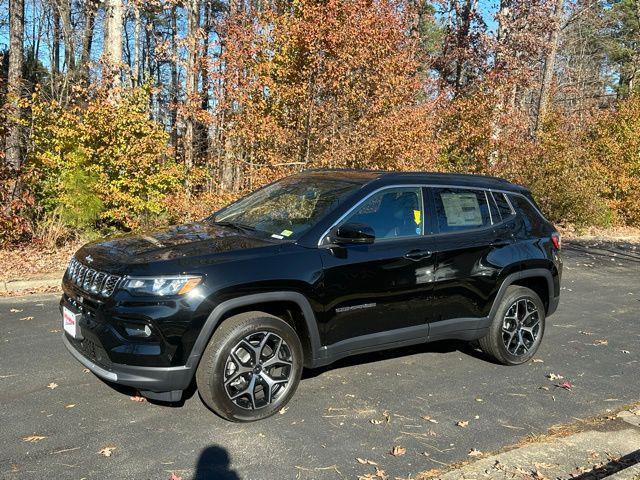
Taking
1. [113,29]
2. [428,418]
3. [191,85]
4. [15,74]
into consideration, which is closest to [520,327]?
[428,418]

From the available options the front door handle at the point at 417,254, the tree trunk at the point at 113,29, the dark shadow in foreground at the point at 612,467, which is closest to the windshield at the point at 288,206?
the front door handle at the point at 417,254

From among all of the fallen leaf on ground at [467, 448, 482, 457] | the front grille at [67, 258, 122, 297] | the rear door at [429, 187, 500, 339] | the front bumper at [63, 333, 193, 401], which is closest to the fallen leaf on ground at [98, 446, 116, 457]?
the front bumper at [63, 333, 193, 401]

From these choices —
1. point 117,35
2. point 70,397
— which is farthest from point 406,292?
point 117,35

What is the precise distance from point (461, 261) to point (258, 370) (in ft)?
6.85

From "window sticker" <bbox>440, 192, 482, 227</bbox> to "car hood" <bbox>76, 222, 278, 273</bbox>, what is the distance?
1.78 meters

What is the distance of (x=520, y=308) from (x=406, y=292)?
5.26 feet

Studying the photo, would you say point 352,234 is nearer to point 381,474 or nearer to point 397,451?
point 397,451

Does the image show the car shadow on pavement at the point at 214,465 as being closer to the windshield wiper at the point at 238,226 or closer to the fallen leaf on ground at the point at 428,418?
the fallen leaf on ground at the point at 428,418

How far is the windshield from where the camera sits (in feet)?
14.3

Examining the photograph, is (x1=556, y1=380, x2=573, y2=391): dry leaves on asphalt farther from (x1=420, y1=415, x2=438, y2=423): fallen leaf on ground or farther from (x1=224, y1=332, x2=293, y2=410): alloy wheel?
(x1=224, y1=332, x2=293, y2=410): alloy wheel

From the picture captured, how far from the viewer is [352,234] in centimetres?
410

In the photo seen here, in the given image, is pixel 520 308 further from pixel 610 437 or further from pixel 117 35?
pixel 117 35

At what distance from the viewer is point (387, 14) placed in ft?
33.4

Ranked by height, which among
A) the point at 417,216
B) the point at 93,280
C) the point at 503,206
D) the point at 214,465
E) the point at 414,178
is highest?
the point at 414,178
